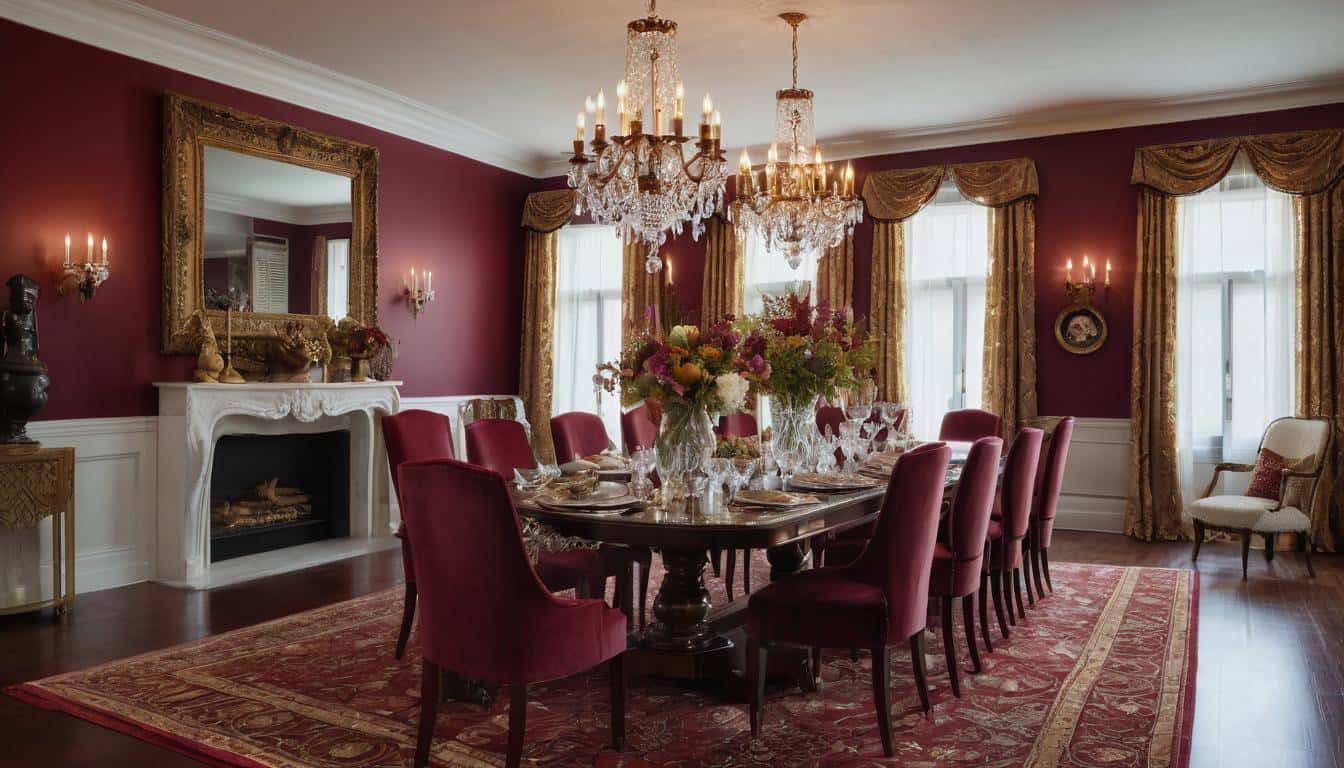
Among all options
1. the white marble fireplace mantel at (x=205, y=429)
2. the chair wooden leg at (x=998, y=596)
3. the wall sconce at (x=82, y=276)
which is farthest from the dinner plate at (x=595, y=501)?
the wall sconce at (x=82, y=276)

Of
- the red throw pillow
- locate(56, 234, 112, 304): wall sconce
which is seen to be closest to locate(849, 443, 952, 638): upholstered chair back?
the red throw pillow

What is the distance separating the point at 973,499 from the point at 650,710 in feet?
4.65

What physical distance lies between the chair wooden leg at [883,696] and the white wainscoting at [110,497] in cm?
431

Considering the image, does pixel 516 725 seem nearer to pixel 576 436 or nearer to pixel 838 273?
pixel 576 436

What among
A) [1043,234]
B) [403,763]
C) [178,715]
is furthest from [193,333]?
[1043,234]

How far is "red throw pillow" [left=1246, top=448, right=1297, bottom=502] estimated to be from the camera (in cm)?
600

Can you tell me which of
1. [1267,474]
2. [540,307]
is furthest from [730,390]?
[540,307]

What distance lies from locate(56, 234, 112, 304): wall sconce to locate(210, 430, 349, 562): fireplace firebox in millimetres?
1339

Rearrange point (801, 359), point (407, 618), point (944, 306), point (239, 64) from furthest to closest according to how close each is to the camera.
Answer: point (944, 306)
point (239, 64)
point (801, 359)
point (407, 618)

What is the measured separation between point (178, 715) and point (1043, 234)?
6.38 m

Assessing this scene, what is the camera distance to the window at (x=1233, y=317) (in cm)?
659

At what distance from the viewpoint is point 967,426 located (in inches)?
239

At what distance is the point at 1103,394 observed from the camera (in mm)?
7113

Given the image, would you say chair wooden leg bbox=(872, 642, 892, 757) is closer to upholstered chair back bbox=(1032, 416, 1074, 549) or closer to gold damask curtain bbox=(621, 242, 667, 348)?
upholstered chair back bbox=(1032, 416, 1074, 549)
